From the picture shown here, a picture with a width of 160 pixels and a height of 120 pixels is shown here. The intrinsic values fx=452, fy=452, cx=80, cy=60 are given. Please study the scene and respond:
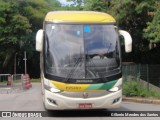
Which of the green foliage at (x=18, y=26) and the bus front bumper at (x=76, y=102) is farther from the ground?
the bus front bumper at (x=76, y=102)

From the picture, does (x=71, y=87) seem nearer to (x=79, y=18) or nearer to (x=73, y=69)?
(x=73, y=69)

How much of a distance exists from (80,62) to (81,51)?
0.39 meters

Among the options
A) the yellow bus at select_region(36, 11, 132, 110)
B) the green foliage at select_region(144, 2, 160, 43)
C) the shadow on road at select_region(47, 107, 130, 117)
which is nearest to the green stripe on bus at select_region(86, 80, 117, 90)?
the yellow bus at select_region(36, 11, 132, 110)

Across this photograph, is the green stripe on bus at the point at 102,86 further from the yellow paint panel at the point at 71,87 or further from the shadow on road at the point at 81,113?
the shadow on road at the point at 81,113

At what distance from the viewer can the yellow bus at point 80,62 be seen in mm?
14414

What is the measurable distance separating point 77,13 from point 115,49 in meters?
1.94

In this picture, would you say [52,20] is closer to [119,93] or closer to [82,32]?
[82,32]

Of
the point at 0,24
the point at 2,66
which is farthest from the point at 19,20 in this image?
the point at 2,66

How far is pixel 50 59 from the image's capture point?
14852 mm

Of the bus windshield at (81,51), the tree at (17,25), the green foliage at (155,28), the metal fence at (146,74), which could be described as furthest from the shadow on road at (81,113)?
the tree at (17,25)

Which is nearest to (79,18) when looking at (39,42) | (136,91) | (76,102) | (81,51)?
(81,51)

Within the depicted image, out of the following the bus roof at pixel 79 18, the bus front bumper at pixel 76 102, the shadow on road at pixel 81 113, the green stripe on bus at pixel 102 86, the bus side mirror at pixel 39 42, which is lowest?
the shadow on road at pixel 81 113

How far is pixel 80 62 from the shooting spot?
48.3 ft

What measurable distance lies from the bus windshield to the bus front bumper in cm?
67
